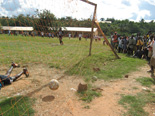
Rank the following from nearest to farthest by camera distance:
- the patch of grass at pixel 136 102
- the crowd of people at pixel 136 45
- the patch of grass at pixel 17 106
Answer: the patch of grass at pixel 17 106 → the patch of grass at pixel 136 102 → the crowd of people at pixel 136 45

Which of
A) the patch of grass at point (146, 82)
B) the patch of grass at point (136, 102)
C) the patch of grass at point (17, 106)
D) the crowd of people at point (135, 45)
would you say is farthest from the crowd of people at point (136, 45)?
the patch of grass at point (17, 106)

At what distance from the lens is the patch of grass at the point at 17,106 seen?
2.61 m

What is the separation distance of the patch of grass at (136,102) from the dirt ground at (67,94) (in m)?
0.12

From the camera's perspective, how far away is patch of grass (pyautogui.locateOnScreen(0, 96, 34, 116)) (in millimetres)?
2607

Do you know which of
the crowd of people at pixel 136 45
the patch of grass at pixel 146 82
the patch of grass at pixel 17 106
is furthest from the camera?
the crowd of people at pixel 136 45

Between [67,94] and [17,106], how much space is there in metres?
1.24

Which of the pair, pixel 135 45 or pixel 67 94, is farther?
pixel 135 45

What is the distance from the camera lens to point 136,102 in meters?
3.13

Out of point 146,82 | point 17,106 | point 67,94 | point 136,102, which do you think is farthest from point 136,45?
point 17,106

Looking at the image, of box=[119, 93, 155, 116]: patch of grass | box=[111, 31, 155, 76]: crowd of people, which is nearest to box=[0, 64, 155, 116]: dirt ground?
box=[119, 93, 155, 116]: patch of grass

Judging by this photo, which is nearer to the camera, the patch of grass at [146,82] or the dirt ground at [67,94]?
the dirt ground at [67,94]

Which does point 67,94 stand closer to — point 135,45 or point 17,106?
point 17,106

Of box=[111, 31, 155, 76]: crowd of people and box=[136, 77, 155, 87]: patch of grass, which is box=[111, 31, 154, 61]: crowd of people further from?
box=[136, 77, 155, 87]: patch of grass

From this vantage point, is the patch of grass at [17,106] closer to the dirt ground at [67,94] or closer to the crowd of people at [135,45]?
the dirt ground at [67,94]
